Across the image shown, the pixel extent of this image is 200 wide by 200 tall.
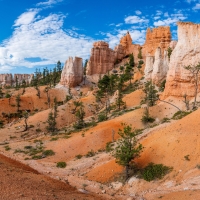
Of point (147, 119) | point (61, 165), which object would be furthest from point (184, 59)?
point (61, 165)

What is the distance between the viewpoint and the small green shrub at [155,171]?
20188 mm

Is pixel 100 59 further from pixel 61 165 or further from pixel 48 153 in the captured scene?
pixel 61 165

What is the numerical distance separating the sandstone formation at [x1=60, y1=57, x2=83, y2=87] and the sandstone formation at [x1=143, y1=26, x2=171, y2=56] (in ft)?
108

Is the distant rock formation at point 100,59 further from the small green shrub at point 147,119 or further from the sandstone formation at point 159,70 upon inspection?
the small green shrub at point 147,119

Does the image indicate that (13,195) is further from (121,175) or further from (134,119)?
(134,119)

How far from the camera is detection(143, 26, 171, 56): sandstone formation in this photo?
94.8 m

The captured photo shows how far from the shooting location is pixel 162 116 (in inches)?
1527

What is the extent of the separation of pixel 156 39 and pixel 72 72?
40.9 metres

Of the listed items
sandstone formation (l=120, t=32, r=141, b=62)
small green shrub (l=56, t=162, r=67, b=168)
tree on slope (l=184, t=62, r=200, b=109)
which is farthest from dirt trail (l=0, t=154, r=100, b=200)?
sandstone formation (l=120, t=32, r=141, b=62)

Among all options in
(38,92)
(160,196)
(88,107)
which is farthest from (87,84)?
(160,196)

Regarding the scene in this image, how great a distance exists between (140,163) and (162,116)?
17402 mm

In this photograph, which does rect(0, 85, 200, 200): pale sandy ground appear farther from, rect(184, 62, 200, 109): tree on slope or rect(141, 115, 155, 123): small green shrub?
rect(184, 62, 200, 109): tree on slope

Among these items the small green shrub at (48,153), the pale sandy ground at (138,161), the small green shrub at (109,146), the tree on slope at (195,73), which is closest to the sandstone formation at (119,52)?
the tree on slope at (195,73)

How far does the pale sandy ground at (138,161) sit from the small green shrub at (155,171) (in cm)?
44
